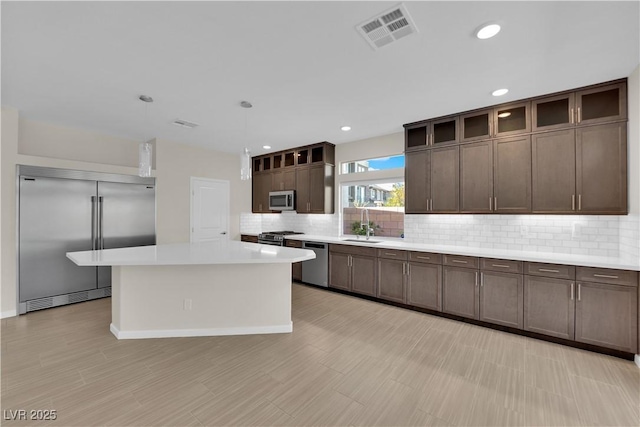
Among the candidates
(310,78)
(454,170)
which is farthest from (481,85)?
(310,78)

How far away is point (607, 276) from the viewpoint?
2.65 metres

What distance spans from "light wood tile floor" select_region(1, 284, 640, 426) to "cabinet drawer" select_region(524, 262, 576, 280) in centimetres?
73

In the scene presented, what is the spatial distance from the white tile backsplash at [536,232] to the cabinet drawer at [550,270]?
1.70 feet

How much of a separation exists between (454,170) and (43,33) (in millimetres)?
4361

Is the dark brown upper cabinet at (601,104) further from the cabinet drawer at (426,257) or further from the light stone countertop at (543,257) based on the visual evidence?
the cabinet drawer at (426,257)

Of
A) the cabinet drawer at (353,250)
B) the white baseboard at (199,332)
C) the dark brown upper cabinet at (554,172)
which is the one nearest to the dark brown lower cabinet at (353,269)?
the cabinet drawer at (353,250)

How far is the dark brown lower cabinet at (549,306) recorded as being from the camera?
2.84m

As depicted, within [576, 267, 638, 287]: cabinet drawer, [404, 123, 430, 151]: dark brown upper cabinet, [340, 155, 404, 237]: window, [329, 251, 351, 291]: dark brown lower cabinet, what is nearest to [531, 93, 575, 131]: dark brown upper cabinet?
[404, 123, 430, 151]: dark brown upper cabinet

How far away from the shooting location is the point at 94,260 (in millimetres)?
2594

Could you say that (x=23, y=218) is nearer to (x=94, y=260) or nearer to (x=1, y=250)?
(x=1, y=250)

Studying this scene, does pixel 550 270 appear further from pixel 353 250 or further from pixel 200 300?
pixel 200 300

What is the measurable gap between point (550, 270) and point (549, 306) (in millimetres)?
381

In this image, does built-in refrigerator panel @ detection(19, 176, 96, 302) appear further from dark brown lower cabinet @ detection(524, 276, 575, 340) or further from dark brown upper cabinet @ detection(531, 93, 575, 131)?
dark brown upper cabinet @ detection(531, 93, 575, 131)

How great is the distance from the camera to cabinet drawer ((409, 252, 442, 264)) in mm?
3671
